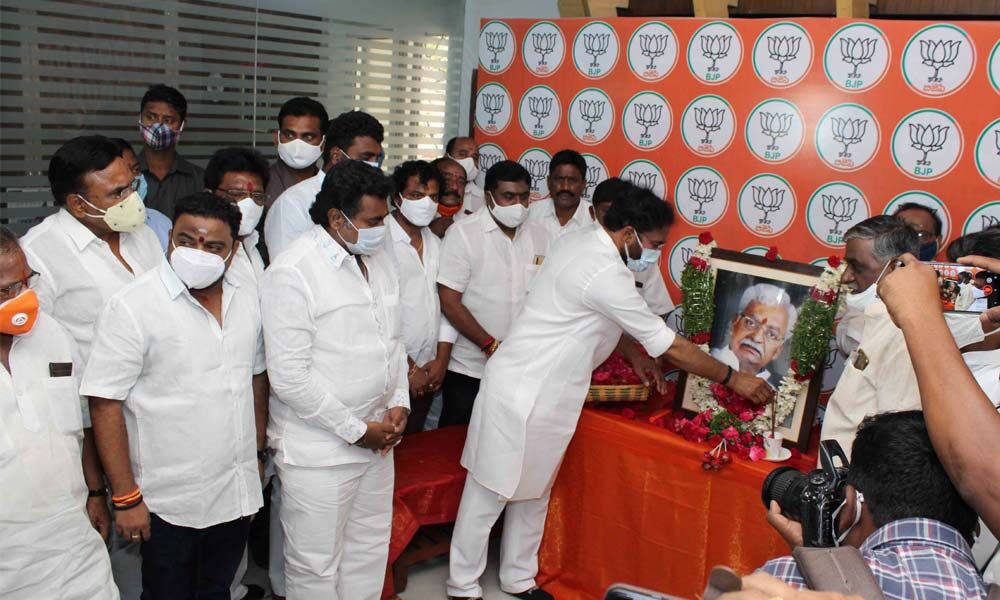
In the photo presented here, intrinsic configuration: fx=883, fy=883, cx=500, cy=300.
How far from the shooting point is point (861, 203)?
13.5 ft

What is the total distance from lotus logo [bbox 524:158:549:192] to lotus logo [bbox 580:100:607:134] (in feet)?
1.23

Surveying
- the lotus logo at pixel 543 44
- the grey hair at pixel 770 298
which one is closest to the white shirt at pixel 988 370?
the grey hair at pixel 770 298

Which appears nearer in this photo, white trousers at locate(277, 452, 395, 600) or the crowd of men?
the crowd of men

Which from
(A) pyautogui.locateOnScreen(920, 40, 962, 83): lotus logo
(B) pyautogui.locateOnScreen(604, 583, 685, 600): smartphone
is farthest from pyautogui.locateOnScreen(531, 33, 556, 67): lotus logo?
(B) pyautogui.locateOnScreen(604, 583, 685, 600): smartphone

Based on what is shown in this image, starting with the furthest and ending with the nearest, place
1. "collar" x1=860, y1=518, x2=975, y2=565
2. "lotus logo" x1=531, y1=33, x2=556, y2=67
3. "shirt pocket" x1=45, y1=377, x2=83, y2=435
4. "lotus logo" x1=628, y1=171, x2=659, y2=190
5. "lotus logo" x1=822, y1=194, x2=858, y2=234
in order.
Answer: "lotus logo" x1=531, y1=33, x2=556, y2=67 → "lotus logo" x1=628, y1=171, x2=659, y2=190 → "lotus logo" x1=822, y1=194, x2=858, y2=234 → "shirt pocket" x1=45, y1=377, x2=83, y2=435 → "collar" x1=860, y1=518, x2=975, y2=565

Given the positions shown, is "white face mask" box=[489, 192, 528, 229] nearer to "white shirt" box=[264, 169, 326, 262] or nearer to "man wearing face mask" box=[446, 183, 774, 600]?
"man wearing face mask" box=[446, 183, 774, 600]

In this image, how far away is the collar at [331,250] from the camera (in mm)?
3102

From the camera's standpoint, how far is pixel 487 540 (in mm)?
3844

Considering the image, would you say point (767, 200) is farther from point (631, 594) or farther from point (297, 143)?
point (631, 594)

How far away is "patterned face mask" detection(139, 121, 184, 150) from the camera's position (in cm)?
412

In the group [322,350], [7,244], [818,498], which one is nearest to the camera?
[818,498]

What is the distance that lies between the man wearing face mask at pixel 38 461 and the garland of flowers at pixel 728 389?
7.13 feet

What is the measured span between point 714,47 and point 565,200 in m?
1.12

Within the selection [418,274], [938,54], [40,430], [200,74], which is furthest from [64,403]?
[938,54]
